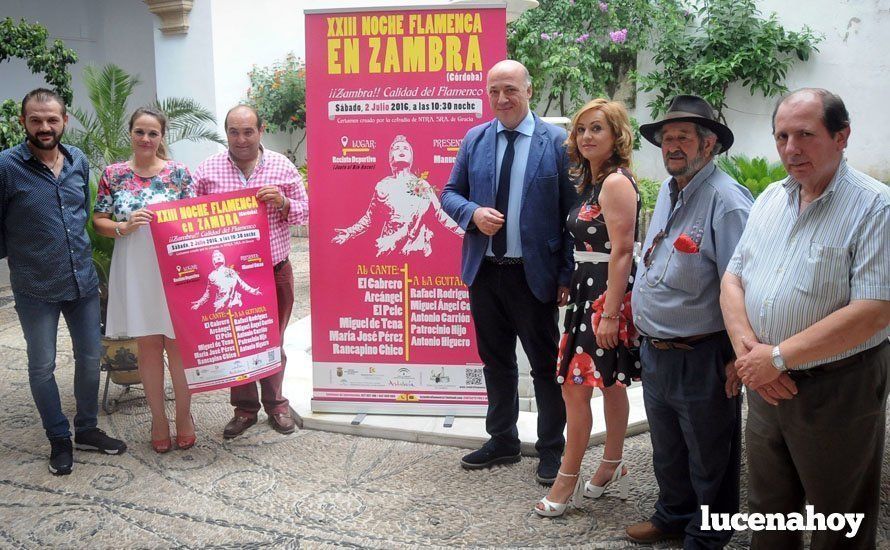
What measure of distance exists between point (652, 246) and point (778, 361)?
68 centimetres

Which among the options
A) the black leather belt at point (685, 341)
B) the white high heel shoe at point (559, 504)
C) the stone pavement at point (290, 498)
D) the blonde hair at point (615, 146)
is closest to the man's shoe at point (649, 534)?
the stone pavement at point (290, 498)

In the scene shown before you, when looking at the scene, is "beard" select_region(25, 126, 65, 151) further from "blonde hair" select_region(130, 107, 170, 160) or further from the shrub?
the shrub

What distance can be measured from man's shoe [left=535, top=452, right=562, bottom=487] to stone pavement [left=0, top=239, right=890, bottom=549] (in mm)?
48

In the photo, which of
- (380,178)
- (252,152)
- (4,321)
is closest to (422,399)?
(380,178)

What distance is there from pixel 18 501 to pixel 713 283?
10.2 feet

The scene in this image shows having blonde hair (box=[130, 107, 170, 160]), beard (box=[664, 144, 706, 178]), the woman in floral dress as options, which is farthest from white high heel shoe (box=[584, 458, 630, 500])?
blonde hair (box=[130, 107, 170, 160])

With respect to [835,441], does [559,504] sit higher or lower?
lower

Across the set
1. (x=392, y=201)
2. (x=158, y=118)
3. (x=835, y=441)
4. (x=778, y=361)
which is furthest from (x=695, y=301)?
(x=158, y=118)

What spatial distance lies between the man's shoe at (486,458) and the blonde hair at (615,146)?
4.56 feet

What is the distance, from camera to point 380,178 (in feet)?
13.6

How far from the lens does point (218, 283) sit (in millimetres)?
3953

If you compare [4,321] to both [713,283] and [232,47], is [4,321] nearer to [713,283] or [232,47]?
[232,47]

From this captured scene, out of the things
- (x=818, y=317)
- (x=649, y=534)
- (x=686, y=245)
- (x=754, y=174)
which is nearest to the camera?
(x=818, y=317)

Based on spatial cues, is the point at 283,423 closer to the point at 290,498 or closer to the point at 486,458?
the point at 290,498
